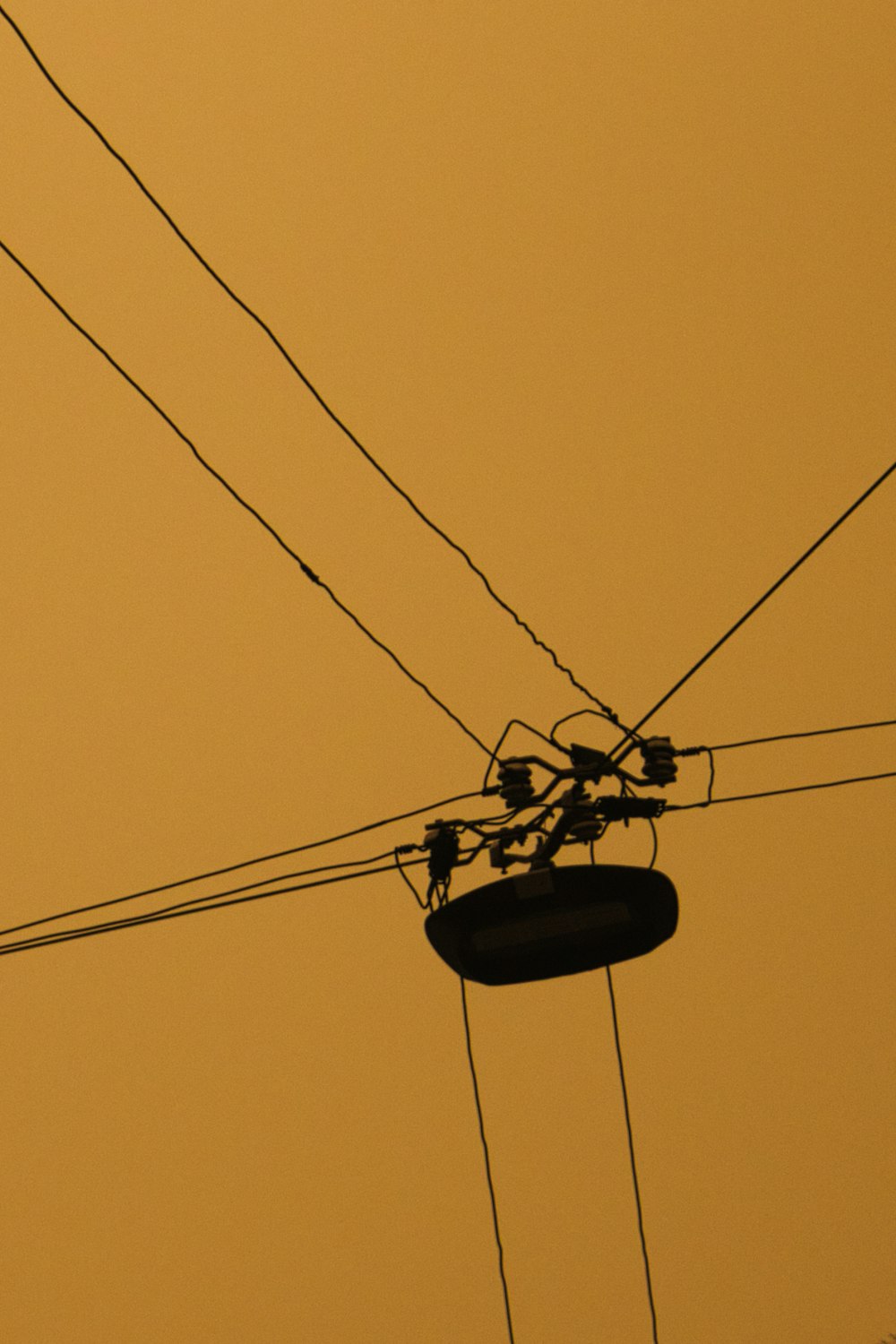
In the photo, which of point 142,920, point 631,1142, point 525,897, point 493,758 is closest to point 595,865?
point 525,897

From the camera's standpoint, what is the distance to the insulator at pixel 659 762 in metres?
4.07

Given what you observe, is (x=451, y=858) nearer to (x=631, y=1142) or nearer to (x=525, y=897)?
(x=525, y=897)

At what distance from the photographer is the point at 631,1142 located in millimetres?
7469

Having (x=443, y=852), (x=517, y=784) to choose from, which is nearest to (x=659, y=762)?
(x=517, y=784)

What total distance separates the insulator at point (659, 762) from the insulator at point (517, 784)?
1.02ft

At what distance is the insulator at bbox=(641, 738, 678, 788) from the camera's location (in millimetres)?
4066

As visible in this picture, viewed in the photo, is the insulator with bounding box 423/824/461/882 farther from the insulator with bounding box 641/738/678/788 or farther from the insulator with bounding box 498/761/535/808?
the insulator with bounding box 641/738/678/788

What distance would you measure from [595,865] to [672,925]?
0.84 feet

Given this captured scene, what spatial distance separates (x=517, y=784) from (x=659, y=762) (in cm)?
38

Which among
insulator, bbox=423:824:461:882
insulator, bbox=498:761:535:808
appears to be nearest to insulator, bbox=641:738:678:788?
insulator, bbox=498:761:535:808

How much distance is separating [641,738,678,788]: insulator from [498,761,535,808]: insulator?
312 millimetres

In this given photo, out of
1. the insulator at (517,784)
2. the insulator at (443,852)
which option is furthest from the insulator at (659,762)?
the insulator at (443,852)

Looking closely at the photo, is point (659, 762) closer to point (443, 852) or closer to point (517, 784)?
point (517, 784)

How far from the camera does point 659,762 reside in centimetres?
408
